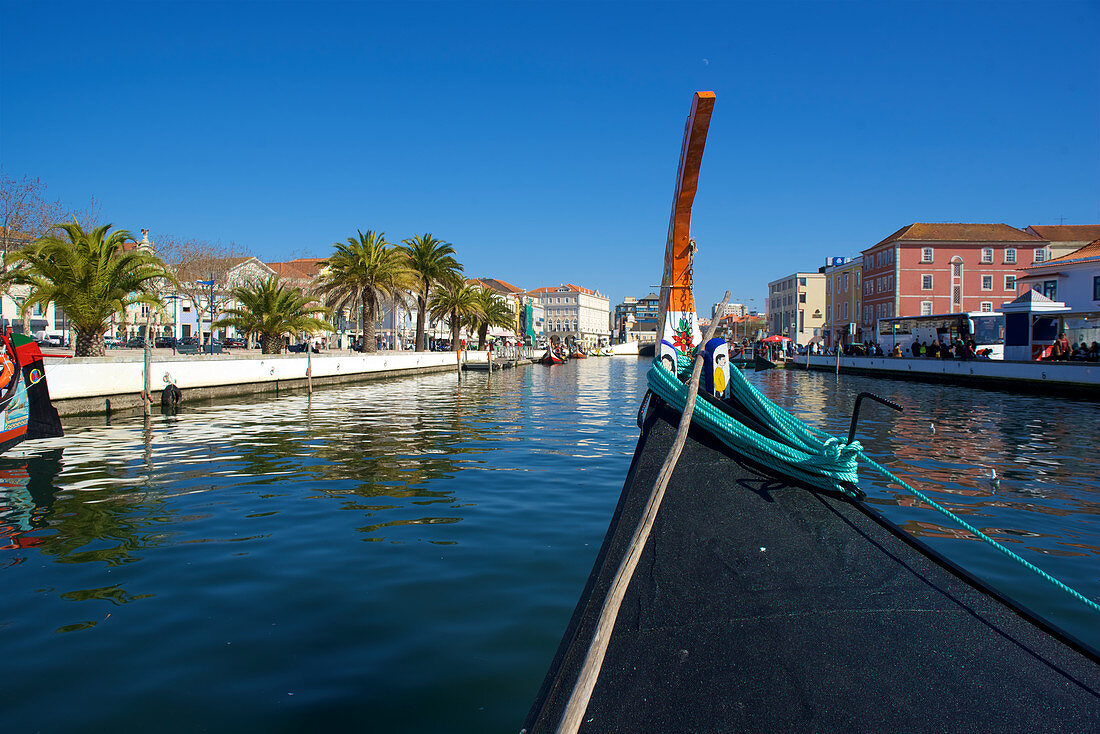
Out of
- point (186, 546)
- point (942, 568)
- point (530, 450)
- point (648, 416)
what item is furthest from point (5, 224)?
point (942, 568)

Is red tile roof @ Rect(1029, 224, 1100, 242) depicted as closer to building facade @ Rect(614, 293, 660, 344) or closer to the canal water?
the canal water

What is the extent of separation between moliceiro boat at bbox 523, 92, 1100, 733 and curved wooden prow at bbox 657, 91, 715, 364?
7130 mm

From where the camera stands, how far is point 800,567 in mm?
3229

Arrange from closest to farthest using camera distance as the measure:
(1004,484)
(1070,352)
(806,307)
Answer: (1004,484) < (1070,352) < (806,307)

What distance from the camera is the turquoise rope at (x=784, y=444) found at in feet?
12.2

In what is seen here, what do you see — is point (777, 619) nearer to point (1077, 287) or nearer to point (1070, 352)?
point (1070, 352)

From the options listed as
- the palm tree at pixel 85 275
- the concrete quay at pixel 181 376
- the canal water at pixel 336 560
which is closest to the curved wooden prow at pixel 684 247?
the canal water at pixel 336 560

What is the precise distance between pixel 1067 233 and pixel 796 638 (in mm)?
79519

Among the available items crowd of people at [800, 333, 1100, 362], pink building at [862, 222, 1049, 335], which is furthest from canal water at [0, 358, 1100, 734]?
pink building at [862, 222, 1049, 335]

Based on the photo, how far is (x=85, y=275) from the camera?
20.0 metres

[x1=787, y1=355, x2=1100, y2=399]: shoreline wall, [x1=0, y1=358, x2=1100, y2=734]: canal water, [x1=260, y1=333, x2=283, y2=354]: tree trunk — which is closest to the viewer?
[x1=0, y1=358, x2=1100, y2=734]: canal water

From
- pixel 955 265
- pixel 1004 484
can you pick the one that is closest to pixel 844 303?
pixel 955 265

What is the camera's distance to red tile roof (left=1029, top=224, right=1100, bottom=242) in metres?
63.6

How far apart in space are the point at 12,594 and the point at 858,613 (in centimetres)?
594
